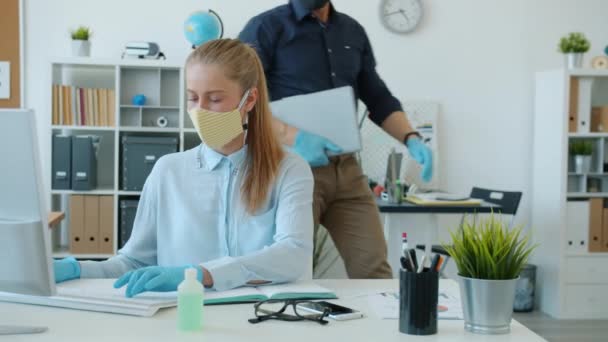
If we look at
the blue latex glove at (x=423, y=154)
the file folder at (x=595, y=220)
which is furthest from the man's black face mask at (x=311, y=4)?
the file folder at (x=595, y=220)

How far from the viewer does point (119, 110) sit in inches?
165

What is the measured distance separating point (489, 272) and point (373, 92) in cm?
159

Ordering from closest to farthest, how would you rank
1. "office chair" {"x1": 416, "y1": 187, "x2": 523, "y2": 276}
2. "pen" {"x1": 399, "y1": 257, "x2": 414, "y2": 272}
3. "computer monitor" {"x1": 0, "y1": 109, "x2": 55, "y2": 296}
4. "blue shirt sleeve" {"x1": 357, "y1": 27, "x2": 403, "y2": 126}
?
1. "computer monitor" {"x1": 0, "y1": 109, "x2": 55, "y2": 296}
2. "pen" {"x1": 399, "y1": 257, "x2": 414, "y2": 272}
3. "blue shirt sleeve" {"x1": 357, "y1": 27, "x2": 403, "y2": 126}
4. "office chair" {"x1": 416, "y1": 187, "x2": 523, "y2": 276}

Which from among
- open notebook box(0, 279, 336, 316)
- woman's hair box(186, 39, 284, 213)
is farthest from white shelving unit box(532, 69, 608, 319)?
open notebook box(0, 279, 336, 316)

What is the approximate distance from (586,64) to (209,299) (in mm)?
4015

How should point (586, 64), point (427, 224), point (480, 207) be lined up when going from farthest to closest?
point (586, 64) → point (427, 224) → point (480, 207)

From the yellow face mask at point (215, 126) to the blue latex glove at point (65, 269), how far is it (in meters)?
0.41

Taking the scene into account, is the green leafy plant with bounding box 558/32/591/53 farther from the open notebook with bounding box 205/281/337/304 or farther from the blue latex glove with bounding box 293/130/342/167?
the open notebook with bounding box 205/281/337/304

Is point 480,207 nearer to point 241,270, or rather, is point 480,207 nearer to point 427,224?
point 427,224

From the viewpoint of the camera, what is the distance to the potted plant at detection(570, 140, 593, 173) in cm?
446

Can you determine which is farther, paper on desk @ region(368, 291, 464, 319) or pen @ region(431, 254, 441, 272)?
paper on desk @ region(368, 291, 464, 319)

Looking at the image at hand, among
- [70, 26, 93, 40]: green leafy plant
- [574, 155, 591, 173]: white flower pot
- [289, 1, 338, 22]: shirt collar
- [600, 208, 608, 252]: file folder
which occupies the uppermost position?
[70, 26, 93, 40]: green leafy plant

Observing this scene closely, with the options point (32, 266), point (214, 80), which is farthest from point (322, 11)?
point (32, 266)

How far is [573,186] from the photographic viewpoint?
461 centimetres
